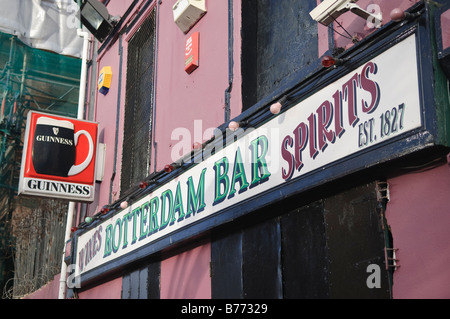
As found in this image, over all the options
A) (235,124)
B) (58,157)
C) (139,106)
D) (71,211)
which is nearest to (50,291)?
(71,211)

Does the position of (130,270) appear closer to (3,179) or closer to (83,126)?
(83,126)

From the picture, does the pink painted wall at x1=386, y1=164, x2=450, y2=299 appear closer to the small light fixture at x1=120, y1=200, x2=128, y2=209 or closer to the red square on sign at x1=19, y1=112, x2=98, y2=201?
the small light fixture at x1=120, y1=200, x2=128, y2=209

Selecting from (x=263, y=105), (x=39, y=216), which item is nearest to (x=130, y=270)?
(x=263, y=105)

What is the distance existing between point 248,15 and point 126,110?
3725 millimetres

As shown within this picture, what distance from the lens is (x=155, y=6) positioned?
10.7 metres

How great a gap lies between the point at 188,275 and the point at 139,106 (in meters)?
3.75

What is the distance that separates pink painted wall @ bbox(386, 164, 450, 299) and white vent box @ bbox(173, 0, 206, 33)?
4.75m

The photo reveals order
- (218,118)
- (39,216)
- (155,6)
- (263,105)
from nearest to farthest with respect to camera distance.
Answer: (263,105), (218,118), (155,6), (39,216)

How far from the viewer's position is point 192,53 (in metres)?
8.94

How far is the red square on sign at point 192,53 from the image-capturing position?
8.87 m

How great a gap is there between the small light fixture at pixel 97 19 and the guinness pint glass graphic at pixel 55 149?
2.35 metres

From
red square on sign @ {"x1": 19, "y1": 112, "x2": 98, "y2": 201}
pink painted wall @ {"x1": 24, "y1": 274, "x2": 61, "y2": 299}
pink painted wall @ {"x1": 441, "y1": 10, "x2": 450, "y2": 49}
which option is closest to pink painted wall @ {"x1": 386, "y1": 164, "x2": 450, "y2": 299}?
pink painted wall @ {"x1": 441, "y1": 10, "x2": 450, "y2": 49}

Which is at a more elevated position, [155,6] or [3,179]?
[155,6]

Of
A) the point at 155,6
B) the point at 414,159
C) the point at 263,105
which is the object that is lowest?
the point at 414,159
